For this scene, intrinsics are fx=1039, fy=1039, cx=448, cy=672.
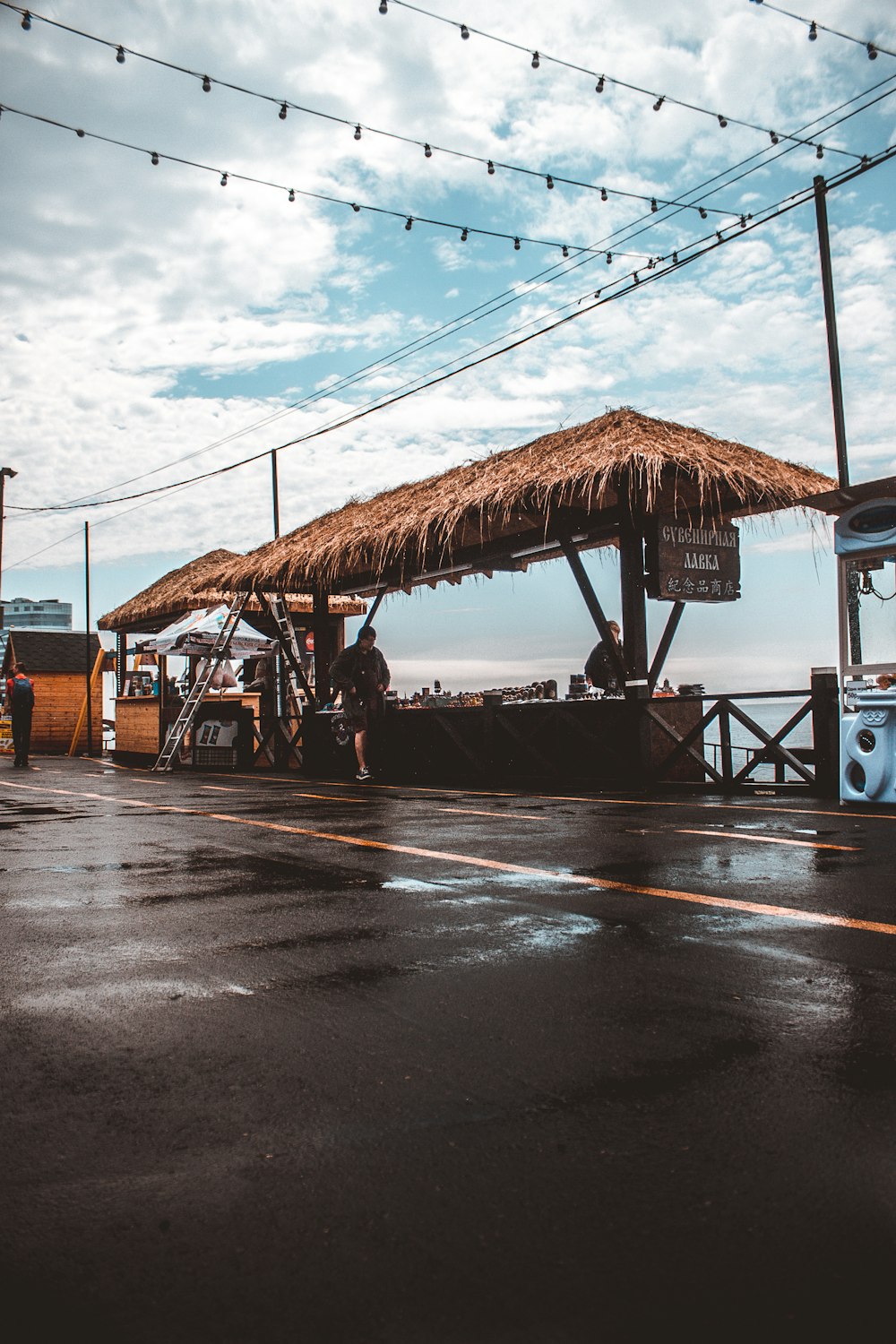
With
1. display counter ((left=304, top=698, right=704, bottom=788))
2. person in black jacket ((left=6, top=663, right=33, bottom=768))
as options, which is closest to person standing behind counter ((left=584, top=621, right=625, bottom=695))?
display counter ((left=304, top=698, right=704, bottom=788))

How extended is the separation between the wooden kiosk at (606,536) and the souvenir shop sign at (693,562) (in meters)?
0.02

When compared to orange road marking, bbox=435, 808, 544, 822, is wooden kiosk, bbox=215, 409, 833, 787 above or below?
above

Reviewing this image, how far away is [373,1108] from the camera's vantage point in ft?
7.93

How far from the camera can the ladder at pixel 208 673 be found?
1834 cm

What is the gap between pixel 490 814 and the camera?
9242 mm

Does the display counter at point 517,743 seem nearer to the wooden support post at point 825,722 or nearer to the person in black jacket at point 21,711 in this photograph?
the wooden support post at point 825,722

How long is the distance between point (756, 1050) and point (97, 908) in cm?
338

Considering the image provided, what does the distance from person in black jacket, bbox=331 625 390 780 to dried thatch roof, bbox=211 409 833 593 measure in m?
1.41

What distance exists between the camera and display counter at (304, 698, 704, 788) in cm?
1219

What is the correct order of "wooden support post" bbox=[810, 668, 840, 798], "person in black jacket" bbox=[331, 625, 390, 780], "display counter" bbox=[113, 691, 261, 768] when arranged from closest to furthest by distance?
"wooden support post" bbox=[810, 668, 840, 798] → "person in black jacket" bbox=[331, 625, 390, 780] → "display counter" bbox=[113, 691, 261, 768]

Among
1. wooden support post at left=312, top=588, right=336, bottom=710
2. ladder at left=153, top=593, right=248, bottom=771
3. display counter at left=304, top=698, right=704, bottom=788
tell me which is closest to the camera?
display counter at left=304, top=698, right=704, bottom=788

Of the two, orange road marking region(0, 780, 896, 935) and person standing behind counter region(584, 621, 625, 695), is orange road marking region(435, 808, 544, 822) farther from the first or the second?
person standing behind counter region(584, 621, 625, 695)

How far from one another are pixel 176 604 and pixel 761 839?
21530 millimetres

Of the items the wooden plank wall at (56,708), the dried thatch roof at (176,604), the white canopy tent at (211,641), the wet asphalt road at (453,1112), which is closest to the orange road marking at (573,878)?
the wet asphalt road at (453,1112)
